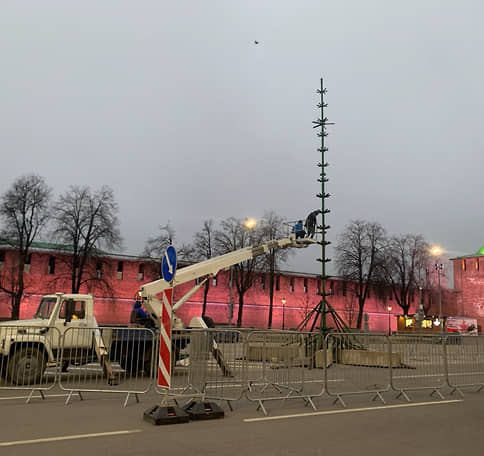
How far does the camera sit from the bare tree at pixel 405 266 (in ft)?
201

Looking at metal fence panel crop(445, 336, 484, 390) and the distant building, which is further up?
the distant building

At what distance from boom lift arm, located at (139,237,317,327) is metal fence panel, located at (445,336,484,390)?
8134 millimetres

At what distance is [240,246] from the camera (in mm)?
52469

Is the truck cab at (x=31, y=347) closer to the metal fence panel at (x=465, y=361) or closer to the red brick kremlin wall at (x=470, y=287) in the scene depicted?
the metal fence panel at (x=465, y=361)

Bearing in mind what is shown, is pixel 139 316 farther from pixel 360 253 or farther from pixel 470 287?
pixel 470 287

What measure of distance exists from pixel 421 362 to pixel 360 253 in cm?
4545

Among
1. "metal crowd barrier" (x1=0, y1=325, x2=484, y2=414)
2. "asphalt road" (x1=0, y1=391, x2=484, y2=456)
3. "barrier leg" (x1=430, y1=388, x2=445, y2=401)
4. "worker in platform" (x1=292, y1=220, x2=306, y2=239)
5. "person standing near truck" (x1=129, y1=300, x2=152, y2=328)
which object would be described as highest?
"worker in platform" (x1=292, y1=220, x2=306, y2=239)

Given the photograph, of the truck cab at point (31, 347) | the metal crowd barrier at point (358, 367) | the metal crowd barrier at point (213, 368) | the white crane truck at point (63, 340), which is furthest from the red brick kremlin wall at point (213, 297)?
the metal crowd barrier at point (213, 368)

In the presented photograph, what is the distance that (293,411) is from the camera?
9641 mm

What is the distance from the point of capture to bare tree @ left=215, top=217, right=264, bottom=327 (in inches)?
2041

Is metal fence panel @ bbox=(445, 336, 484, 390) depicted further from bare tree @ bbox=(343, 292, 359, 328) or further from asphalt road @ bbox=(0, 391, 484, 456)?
bare tree @ bbox=(343, 292, 359, 328)

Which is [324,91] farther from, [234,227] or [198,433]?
[234,227]

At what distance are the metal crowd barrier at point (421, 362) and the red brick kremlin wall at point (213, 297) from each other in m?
30.4

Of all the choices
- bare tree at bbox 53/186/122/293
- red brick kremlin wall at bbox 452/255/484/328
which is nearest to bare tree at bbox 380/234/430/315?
red brick kremlin wall at bbox 452/255/484/328
